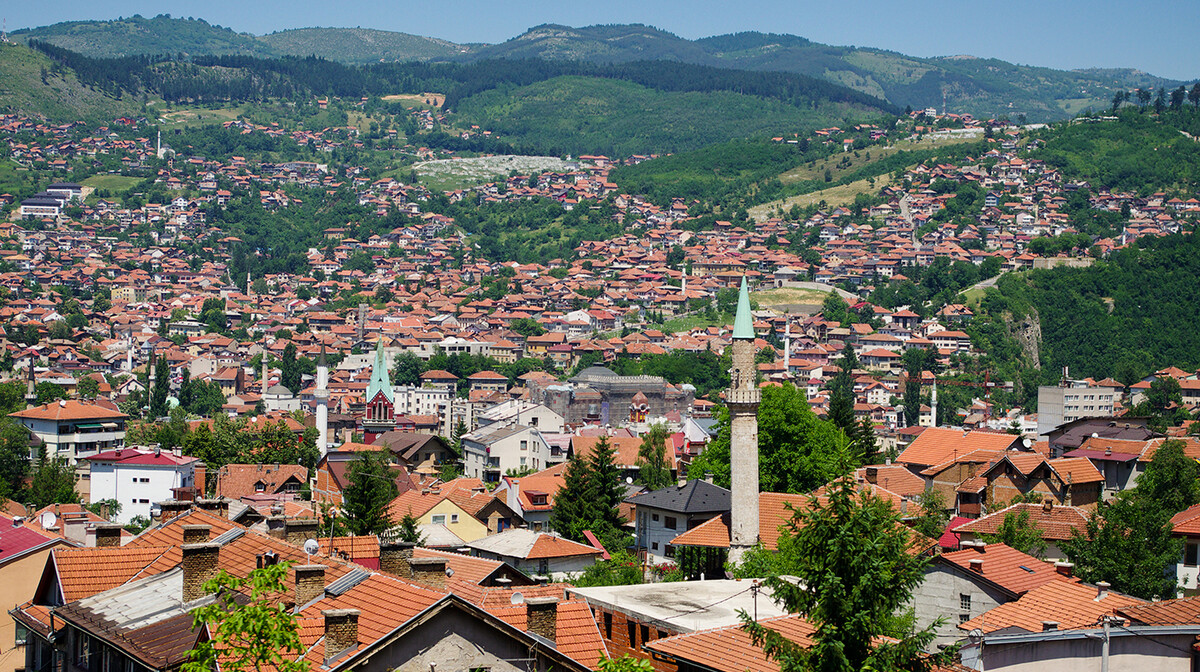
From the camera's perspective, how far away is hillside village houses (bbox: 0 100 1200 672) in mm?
13625

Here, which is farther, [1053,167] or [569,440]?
[1053,167]

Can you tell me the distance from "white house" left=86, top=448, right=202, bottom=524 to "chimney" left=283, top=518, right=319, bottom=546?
107ft

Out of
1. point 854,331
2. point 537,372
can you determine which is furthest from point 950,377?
point 537,372

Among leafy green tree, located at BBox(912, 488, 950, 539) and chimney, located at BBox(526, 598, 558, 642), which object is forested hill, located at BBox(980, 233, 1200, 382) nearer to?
leafy green tree, located at BBox(912, 488, 950, 539)

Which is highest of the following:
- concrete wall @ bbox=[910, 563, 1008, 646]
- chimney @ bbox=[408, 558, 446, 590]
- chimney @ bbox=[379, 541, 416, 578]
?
chimney @ bbox=[408, 558, 446, 590]

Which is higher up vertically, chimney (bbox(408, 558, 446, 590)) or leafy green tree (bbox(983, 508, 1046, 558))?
chimney (bbox(408, 558, 446, 590))

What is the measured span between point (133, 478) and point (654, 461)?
17.6m

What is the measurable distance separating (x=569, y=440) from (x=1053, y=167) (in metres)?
108

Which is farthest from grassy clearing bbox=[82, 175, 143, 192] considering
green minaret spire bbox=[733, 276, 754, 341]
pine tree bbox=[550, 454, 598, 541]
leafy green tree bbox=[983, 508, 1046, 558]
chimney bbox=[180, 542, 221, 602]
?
chimney bbox=[180, 542, 221, 602]

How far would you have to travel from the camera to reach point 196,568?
41.0ft

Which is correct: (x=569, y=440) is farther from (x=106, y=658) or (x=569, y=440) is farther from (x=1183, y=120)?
(x=1183, y=120)

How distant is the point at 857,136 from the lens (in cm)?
18738

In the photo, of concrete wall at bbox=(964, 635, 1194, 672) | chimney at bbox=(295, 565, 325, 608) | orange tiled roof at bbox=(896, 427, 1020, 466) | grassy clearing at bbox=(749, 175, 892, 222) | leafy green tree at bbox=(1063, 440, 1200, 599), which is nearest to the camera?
chimney at bbox=(295, 565, 325, 608)

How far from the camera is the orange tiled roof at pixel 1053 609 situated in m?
16.6
